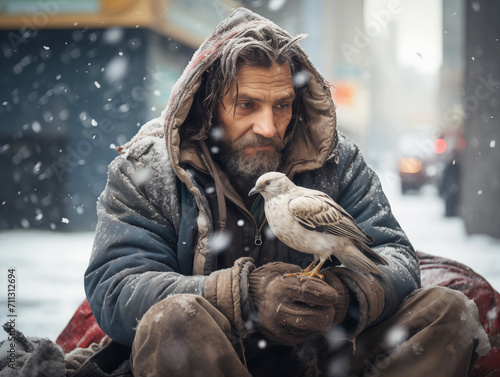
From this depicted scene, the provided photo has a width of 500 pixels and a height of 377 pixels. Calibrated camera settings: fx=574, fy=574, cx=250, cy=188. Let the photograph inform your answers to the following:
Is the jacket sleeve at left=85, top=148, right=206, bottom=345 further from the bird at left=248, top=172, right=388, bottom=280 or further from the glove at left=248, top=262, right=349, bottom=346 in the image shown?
the bird at left=248, top=172, right=388, bottom=280

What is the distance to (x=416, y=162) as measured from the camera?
687 inches

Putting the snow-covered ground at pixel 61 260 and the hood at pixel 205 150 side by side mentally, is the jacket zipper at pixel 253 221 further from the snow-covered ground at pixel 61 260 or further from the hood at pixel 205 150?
the snow-covered ground at pixel 61 260

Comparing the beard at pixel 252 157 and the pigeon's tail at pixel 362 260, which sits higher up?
the beard at pixel 252 157

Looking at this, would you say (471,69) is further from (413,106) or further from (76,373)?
(413,106)

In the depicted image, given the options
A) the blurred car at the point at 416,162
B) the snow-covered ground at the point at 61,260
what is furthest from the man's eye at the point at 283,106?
the blurred car at the point at 416,162

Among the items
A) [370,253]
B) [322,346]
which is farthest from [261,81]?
[322,346]

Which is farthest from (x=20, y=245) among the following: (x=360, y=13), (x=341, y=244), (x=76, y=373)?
(x=360, y=13)

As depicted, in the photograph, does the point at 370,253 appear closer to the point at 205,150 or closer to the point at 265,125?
the point at 265,125

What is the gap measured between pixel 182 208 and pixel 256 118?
1.71 ft

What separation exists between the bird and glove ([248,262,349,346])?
64 mm

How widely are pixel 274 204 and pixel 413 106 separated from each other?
58.9 meters

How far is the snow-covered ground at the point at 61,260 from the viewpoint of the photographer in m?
5.13

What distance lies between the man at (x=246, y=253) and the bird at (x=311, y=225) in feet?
0.27

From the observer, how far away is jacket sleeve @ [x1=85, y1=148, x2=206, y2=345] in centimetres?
225
